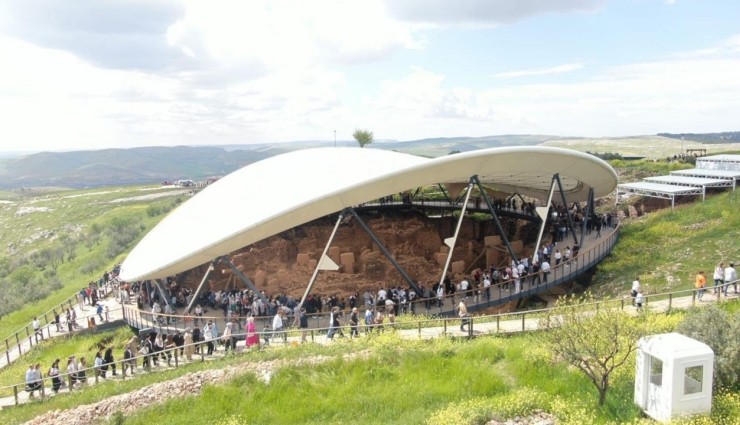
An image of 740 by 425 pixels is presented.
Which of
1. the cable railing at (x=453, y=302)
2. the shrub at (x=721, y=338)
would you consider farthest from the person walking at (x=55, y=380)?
the shrub at (x=721, y=338)

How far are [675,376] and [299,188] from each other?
14.9m

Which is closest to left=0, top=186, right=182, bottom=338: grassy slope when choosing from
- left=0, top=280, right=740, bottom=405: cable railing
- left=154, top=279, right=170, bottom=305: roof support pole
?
left=154, top=279, right=170, bottom=305: roof support pole

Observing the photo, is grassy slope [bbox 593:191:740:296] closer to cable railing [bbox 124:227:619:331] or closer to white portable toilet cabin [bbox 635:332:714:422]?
cable railing [bbox 124:227:619:331]

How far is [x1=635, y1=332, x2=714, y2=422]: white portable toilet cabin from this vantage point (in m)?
9.52

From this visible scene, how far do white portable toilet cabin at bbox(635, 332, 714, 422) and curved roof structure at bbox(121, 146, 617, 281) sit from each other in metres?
10.9

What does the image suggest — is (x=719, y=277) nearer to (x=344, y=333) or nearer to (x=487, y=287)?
(x=487, y=287)

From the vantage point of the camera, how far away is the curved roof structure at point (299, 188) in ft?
63.3

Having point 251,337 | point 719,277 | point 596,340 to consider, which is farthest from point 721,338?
point 251,337

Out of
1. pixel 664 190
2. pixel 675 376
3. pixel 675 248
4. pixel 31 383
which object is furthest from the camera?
pixel 664 190

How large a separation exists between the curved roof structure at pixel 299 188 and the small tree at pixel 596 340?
9651 mm

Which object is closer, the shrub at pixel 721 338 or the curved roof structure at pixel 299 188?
the shrub at pixel 721 338

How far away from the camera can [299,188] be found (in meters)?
20.8

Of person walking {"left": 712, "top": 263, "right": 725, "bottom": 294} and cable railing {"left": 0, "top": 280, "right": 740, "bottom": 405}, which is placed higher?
person walking {"left": 712, "top": 263, "right": 725, "bottom": 294}

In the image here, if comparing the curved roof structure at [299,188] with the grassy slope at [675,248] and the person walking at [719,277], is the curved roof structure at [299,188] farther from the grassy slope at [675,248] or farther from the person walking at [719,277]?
the person walking at [719,277]
